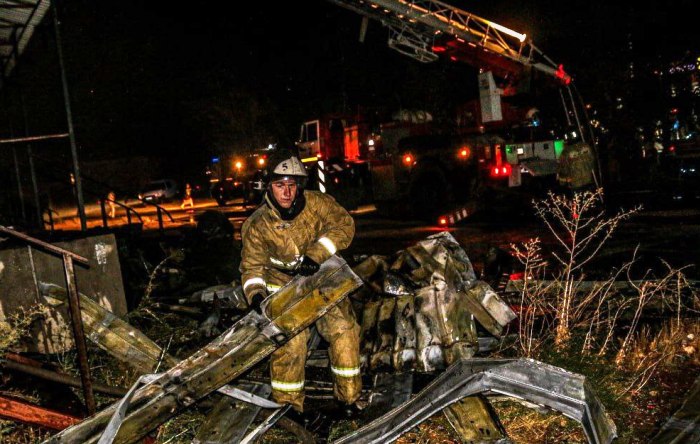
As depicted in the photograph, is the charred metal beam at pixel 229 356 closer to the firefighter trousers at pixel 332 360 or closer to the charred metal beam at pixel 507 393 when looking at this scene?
the firefighter trousers at pixel 332 360

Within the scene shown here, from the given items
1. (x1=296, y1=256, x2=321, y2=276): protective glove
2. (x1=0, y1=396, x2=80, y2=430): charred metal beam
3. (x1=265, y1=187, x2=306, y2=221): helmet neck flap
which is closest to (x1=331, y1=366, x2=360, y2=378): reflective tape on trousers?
(x1=296, y1=256, x2=321, y2=276): protective glove

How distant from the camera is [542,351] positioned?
4523 mm

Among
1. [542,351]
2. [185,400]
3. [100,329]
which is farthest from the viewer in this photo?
[542,351]

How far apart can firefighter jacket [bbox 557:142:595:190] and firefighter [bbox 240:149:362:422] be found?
7.16 metres

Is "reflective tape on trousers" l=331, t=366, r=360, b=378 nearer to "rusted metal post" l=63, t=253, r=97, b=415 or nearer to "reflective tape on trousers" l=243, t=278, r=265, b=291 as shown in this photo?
"reflective tape on trousers" l=243, t=278, r=265, b=291

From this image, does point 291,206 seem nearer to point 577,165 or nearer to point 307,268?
point 307,268

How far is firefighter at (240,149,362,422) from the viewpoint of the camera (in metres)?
3.89

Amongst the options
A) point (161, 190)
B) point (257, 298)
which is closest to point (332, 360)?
point (257, 298)

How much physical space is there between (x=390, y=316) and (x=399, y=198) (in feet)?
33.3

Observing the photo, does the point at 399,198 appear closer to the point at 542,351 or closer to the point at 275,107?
the point at 542,351

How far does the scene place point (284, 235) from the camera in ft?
13.5

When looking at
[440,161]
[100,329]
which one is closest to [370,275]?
[100,329]

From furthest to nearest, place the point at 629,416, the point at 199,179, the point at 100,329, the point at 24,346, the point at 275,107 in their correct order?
the point at 199,179, the point at 275,107, the point at 24,346, the point at 100,329, the point at 629,416

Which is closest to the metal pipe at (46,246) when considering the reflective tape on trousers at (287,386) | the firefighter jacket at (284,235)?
the firefighter jacket at (284,235)
